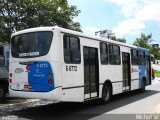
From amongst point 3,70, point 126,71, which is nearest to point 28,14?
point 3,70

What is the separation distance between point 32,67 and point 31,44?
2.81ft

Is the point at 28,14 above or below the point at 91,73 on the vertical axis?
above


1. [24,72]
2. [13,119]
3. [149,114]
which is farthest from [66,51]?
[149,114]

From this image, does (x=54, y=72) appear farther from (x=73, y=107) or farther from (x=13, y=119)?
(x=73, y=107)

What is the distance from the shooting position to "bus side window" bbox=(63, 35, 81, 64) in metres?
11.3

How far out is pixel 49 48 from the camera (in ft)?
35.8

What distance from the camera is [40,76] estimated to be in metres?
10.9

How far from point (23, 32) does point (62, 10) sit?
1250 cm

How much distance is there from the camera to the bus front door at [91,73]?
492 inches

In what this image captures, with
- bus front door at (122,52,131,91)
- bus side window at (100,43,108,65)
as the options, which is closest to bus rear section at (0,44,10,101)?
bus side window at (100,43,108,65)

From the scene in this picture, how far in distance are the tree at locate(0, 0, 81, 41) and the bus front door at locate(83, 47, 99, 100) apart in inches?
364

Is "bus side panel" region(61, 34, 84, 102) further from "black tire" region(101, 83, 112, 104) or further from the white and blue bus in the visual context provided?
"black tire" region(101, 83, 112, 104)

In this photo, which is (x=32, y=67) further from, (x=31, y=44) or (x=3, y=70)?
(x=3, y=70)

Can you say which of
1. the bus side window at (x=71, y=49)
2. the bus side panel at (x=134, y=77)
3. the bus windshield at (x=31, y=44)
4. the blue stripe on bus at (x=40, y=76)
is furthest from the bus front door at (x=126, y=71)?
the blue stripe on bus at (x=40, y=76)
